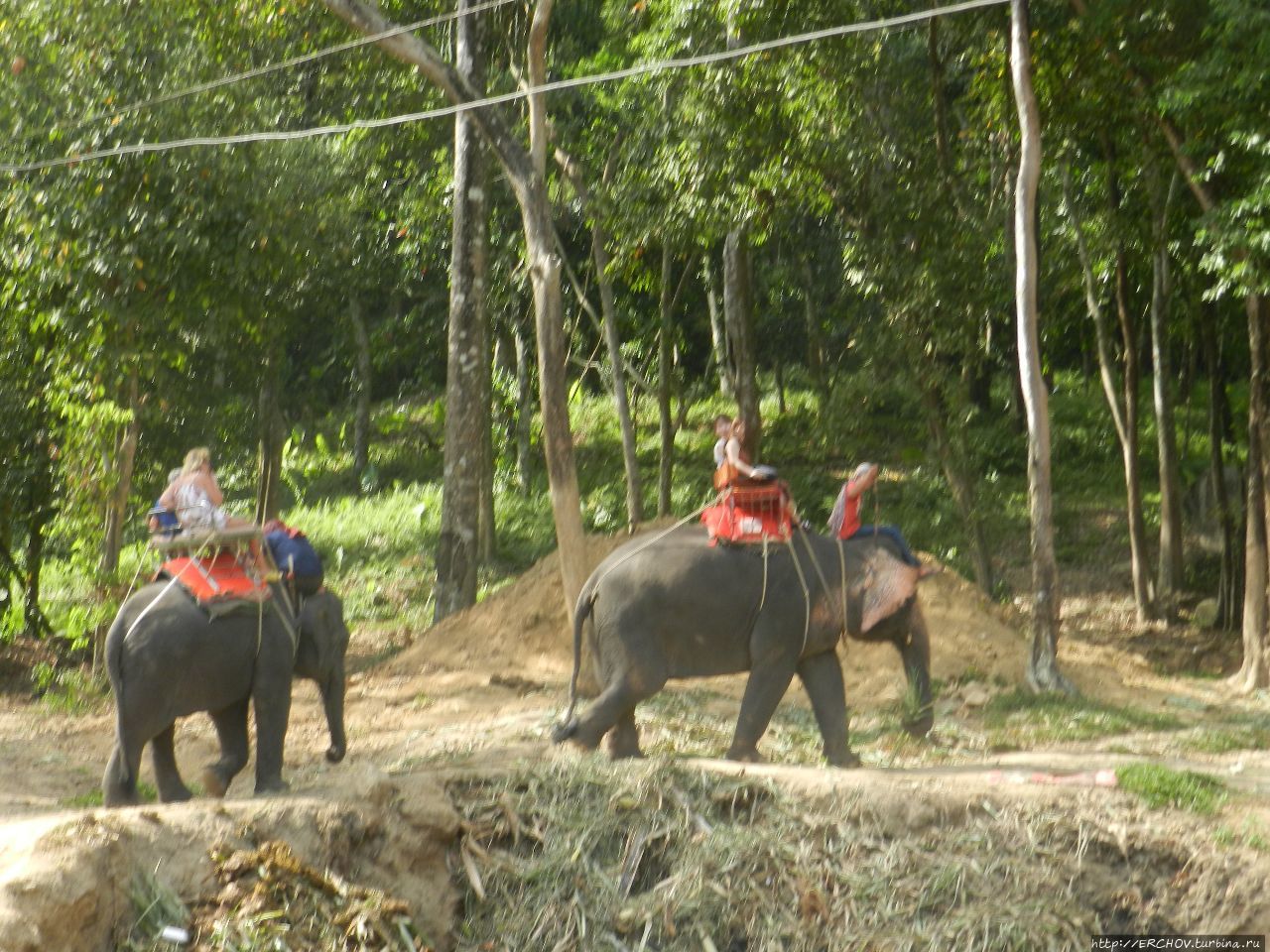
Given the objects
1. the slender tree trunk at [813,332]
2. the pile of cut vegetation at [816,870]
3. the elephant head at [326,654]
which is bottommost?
the pile of cut vegetation at [816,870]

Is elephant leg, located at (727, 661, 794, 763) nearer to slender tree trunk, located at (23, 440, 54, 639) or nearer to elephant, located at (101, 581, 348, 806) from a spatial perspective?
elephant, located at (101, 581, 348, 806)

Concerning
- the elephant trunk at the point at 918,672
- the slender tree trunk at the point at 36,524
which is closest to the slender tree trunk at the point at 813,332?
the slender tree trunk at the point at 36,524

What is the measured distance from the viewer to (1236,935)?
752 cm

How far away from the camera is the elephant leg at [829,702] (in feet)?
31.3

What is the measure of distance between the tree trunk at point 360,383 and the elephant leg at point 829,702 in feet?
→ 53.2

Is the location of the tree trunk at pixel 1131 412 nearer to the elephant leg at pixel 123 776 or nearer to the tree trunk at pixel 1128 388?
the tree trunk at pixel 1128 388

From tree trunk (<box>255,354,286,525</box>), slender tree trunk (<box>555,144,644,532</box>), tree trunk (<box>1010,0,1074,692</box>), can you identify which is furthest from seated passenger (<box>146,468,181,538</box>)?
tree trunk (<box>255,354,286,525</box>)

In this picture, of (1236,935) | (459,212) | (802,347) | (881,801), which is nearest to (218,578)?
(881,801)

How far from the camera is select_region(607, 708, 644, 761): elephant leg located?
9727mm

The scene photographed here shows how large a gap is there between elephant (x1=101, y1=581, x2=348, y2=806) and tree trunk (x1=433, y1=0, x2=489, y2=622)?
6962 mm

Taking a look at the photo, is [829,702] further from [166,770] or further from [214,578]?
[166,770]

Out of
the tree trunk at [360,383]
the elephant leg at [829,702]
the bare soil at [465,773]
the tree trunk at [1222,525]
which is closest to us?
the bare soil at [465,773]

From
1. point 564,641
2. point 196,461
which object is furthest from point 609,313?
point 196,461

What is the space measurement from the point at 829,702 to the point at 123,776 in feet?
13.7
